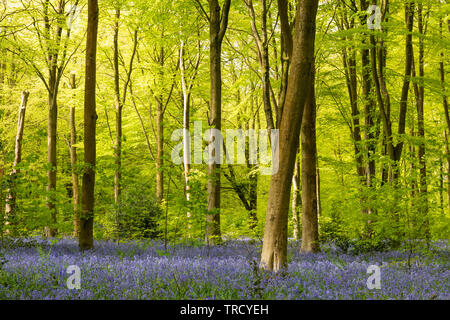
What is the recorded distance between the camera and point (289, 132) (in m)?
6.28

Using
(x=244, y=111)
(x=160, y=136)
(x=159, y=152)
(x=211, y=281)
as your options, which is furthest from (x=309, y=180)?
(x=244, y=111)

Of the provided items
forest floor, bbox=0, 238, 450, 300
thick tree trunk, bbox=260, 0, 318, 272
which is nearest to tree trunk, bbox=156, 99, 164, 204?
forest floor, bbox=0, 238, 450, 300

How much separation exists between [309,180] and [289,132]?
409 cm

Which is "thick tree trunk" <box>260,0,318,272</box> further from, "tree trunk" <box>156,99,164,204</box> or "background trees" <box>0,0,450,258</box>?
"tree trunk" <box>156,99,164,204</box>

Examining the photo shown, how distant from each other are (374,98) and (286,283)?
456 inches

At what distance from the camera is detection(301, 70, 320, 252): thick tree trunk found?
9.95 metres

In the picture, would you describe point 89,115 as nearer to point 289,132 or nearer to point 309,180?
point 289,132

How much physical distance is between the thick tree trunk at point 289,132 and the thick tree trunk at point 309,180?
3680 millimetres

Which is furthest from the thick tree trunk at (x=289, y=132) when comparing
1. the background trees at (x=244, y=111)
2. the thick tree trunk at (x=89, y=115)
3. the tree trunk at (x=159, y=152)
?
the tree trunk at (x=159, y=152)

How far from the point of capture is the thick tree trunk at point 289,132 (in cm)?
621

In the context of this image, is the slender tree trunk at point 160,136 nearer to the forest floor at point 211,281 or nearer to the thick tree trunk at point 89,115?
the thick tree trunk at point 89,115

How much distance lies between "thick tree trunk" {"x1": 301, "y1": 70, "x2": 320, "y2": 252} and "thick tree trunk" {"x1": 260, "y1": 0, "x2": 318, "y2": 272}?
12.1 feet
